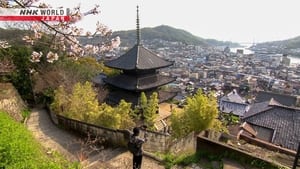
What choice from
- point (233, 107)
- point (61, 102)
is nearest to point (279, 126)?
point (61, 102)

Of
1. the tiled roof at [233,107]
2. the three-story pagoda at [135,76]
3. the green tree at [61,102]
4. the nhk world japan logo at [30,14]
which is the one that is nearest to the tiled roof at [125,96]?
the three-story pagoda at [135,76]

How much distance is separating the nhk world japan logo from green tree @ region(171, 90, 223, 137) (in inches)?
262

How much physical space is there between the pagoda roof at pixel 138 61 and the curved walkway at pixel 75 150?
4.62 meters

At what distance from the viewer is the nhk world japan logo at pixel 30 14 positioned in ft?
12.4

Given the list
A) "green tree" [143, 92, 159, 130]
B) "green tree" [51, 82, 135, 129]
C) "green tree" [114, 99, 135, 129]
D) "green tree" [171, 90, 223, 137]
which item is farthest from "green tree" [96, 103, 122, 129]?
"green tree" [171, 90, 223, 137]

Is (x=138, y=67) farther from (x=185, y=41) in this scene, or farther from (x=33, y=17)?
(x=185, y=41)

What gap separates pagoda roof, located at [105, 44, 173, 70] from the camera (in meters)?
13.3

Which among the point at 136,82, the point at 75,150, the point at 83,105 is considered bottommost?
the point at 75,150

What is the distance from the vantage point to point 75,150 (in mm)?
8391

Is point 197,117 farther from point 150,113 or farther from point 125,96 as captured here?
point 125,96

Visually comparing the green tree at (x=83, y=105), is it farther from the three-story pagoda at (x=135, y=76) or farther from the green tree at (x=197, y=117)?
the green tree at (x=197, y=117)

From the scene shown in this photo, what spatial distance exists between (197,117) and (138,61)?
5.21m

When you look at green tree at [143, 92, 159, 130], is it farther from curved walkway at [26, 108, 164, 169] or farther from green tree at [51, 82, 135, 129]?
curved walkway at [26, 108, 164, 169]

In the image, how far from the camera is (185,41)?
480ft
